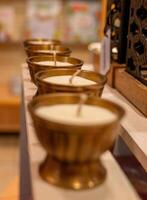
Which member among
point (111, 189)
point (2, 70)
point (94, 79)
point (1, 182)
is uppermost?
point (94, 79)

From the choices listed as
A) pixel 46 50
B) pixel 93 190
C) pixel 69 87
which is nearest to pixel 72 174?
pixel 93 190

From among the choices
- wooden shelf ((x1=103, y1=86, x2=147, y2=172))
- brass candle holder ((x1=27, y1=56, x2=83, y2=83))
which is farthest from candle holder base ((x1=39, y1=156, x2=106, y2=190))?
brass candle holder ((x1=27, y1=56, x2=83, y2=83))

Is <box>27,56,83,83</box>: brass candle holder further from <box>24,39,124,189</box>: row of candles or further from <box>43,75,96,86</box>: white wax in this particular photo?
<box>24,39,124,189</box>: row of candles

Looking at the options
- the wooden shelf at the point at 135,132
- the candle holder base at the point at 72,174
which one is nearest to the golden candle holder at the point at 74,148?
the candle holder base at the point at 72,174

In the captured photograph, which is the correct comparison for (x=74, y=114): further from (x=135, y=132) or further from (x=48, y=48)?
(x=48, y=48)

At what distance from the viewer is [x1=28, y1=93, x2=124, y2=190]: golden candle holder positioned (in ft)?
1.59

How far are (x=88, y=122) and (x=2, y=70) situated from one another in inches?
97.5

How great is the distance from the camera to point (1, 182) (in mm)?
2240

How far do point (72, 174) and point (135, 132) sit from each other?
234 millimetres

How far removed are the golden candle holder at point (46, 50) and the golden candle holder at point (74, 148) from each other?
1.24 ft

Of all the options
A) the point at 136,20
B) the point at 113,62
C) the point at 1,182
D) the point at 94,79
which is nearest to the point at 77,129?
the point at 94,79

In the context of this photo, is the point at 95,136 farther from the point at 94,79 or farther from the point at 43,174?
the point at 94,79

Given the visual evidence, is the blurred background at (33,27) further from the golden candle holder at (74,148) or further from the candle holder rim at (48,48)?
the golden candle holder at (74,148)

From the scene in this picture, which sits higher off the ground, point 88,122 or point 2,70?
point 88,122
